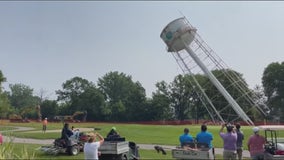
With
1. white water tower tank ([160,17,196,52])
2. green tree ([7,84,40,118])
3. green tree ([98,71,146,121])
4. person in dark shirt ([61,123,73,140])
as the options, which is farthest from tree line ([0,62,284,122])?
person in dark shirt ([61,123,73,140])

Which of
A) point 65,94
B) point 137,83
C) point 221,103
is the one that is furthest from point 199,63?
point 65,94

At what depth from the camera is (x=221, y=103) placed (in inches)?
3738

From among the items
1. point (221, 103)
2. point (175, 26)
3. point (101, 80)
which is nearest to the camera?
point (175, 26)

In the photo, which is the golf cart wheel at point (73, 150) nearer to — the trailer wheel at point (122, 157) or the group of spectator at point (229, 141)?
the trailer wheel at point (122, 157)

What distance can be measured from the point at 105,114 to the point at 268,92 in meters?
45.5

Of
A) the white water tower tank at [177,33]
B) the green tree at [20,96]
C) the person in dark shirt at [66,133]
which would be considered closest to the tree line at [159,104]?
the white water tower tank at [177,33]

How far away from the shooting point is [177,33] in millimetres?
60156

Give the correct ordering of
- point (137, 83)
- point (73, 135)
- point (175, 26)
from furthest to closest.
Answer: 1. point (137, 83)
2. point (175, 26)
3. point (73, 135)

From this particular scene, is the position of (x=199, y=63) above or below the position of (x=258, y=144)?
above

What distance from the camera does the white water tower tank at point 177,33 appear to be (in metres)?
60.1

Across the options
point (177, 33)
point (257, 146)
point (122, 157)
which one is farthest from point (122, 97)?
point (257, 146)

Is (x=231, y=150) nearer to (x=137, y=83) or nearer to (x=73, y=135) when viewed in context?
(x=73, y=135)

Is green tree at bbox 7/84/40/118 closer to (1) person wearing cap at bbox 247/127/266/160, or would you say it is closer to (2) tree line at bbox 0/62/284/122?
(2) tree line at bbox 0/62/284/122

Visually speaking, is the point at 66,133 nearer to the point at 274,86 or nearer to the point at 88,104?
the point at 88,104
